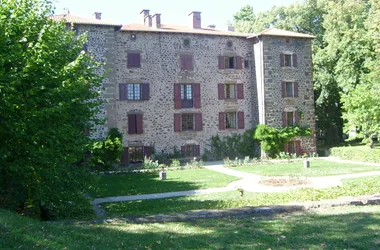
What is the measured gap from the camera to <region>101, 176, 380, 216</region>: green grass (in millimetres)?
10531

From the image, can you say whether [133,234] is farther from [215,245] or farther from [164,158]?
[164,158]

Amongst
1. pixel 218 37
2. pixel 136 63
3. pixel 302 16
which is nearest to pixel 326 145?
pixel 302 16

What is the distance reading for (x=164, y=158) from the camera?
25.6 m

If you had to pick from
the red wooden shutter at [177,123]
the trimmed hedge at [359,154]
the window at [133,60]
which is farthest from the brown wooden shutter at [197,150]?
the trimmed hedge at [359,154]

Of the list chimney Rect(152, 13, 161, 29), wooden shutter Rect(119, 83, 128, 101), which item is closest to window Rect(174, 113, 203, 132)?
wooden shutter Rect(119, 83, 128, 101)

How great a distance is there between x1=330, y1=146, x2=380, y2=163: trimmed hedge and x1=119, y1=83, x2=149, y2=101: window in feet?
45.7

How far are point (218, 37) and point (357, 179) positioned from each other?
51.2 ft

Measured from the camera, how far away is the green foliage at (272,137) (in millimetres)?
26281

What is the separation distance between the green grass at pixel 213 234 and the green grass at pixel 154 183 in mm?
6104

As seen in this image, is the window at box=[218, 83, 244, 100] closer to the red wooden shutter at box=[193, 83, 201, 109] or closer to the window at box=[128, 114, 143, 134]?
the red wooden shutter at box=[193, 83, 201, 109]

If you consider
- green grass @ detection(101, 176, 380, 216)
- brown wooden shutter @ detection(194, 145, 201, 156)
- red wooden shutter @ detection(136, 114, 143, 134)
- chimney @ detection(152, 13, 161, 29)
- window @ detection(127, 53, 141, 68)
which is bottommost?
green grass @ detection(101, 176, 380, 216)

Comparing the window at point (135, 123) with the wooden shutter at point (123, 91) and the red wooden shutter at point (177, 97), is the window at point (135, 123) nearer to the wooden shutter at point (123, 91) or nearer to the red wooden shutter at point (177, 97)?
the wooden shutter at point (123, 91)

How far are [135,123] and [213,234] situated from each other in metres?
19.0

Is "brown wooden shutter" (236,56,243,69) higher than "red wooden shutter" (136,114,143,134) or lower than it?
higher
